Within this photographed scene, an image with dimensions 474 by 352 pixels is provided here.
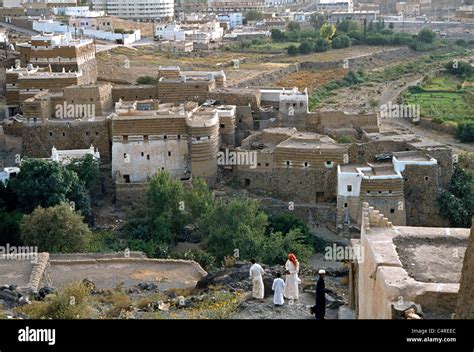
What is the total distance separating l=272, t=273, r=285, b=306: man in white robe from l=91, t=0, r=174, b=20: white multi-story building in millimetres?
64842

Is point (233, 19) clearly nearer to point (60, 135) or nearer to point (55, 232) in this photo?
point (60, 135)

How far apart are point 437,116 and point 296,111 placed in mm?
12450

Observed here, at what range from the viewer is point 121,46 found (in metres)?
49.4

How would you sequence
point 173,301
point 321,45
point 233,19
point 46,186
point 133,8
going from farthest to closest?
point 133,8
point 233,19
point 321,45
point 46,186
point 173,301

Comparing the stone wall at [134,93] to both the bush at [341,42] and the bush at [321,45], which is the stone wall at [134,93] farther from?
the bush at [341,42]

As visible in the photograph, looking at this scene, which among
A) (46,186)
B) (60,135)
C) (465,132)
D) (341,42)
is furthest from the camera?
(341,42)

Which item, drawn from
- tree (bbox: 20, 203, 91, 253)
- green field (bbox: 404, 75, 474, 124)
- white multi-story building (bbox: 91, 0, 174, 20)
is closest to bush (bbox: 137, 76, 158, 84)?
green field (bbox: 404, 75, 474, 124)

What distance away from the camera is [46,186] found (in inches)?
794

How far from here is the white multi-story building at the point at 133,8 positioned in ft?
240

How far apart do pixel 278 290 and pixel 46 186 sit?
37.4 feet

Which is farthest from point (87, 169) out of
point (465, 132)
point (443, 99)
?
point (443, 99)

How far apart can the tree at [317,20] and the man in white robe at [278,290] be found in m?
59.1

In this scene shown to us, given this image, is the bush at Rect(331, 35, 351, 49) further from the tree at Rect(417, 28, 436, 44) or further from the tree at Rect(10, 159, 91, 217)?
the tree at Rect(10, 159, 91, 217)

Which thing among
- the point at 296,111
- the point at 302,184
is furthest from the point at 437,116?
the point at 302,184
